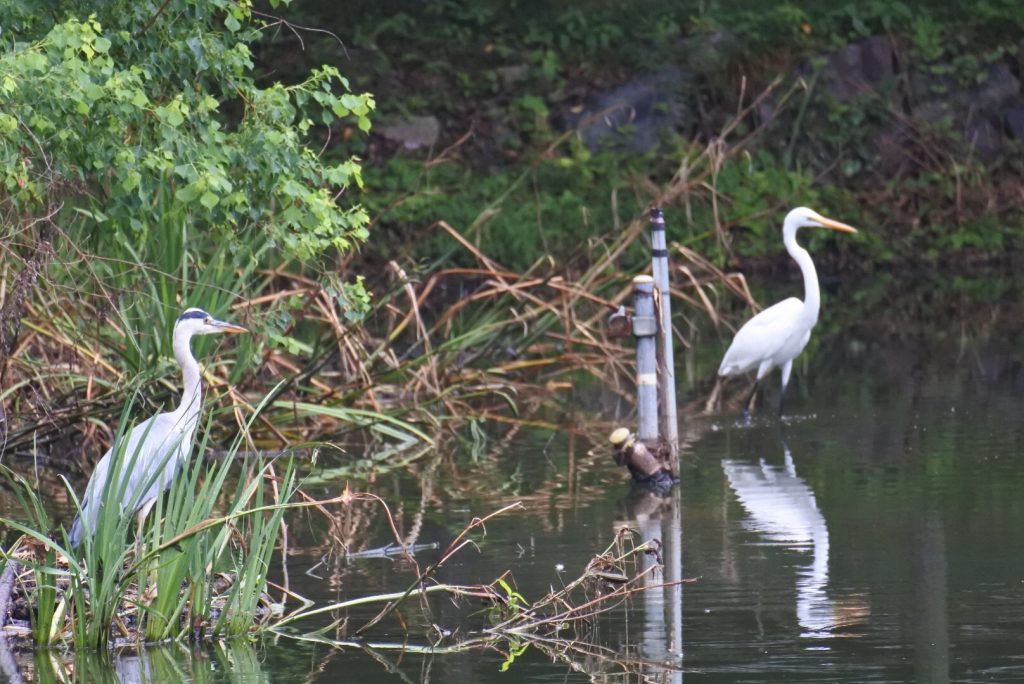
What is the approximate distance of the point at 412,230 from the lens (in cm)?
2388

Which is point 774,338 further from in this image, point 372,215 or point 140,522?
point 372,215

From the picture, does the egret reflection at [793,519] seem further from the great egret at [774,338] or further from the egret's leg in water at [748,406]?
the great egret at [774,338]

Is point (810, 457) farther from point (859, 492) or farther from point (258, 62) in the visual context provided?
point (258, 62)

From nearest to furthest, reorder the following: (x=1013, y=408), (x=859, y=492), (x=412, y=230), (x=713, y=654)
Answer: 1. (x=713, y=654)
2. (x=859, y=492)
3. (x=1013, y=408)
4. (x=412, y=230)

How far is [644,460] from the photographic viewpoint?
10.5 meters

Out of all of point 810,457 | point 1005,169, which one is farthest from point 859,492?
point 1005,169

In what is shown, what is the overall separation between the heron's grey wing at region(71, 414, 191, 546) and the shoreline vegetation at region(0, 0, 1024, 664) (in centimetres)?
16

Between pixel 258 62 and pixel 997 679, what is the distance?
2253 cm

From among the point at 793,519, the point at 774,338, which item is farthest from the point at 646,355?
the point at 774,338

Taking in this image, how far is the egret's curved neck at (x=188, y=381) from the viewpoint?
29.4ft

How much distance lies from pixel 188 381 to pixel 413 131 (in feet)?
55.5

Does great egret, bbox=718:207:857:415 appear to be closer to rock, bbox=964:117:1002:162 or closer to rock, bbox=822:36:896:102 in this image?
rock, bbox=964:117:1002:162

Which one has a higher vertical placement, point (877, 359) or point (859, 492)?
point (877, 359)

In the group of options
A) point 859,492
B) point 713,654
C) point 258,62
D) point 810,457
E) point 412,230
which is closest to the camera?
point 713,654
